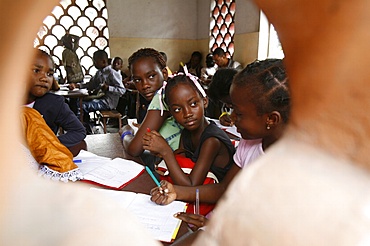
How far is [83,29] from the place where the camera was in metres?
4.70

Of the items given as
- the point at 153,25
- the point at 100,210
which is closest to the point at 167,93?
the point at 100,210

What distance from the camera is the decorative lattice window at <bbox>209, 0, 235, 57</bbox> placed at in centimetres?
435

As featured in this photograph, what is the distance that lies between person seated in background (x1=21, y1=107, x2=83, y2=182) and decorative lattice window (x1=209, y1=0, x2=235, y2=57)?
377cm

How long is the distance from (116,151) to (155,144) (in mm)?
319

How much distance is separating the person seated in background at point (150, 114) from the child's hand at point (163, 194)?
1.16 ft

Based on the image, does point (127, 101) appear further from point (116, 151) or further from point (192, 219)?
point (192, 219)

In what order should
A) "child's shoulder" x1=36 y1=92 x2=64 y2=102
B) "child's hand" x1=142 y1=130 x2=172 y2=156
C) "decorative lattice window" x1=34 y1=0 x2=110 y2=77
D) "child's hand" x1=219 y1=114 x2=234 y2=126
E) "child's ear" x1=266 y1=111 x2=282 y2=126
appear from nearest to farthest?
"child's ear" x1=266 y1=111 x2=282 y2=126 → "child's hand" x1=142 y1=130 x2=172 y2=156 → "child's shoulder" x1=36 y1=92 x2=64 y2=102 → "child's hand" x1=219 y1=114 x2=234 y2=126 → "decorative lattice window" x1=34 y1=0 x2=110 y2=77

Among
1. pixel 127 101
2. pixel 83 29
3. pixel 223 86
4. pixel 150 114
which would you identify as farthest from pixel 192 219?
pixel 83 29

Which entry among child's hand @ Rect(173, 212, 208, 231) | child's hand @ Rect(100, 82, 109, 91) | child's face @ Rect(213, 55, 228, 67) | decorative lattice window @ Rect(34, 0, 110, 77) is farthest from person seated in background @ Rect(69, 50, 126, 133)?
child's hand @ Rect(173, 212, 208, 231)

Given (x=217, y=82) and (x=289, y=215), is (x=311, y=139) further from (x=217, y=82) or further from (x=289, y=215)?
(x=217, y=82)

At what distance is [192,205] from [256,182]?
2.48 ft

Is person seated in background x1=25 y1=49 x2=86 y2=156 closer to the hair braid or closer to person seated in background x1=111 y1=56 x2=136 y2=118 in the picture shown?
the hair braid

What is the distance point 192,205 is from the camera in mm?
855

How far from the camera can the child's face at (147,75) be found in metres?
1.31
